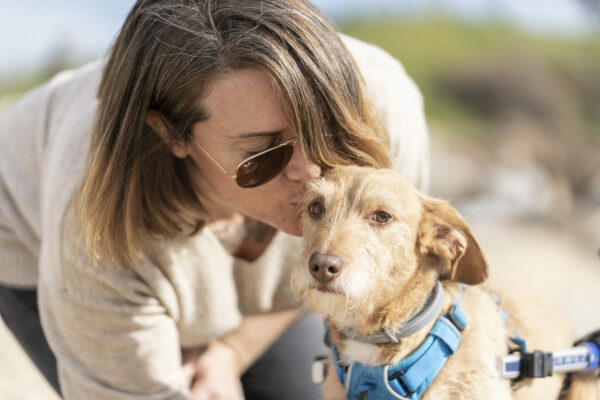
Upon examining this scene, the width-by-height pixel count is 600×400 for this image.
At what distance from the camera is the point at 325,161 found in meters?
3.11

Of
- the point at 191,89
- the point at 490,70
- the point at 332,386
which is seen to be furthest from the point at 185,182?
the point at 490,70

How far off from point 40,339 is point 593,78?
16334 millimetres

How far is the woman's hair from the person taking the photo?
2939mm

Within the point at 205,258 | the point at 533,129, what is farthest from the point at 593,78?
the point at 205,258

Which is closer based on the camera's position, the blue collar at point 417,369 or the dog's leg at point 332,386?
the blue collar at point 417,369

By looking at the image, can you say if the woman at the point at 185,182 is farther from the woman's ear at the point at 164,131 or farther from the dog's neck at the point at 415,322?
the dog's neck at the point at 415,322

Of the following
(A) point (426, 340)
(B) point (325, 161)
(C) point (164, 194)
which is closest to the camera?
(A) point (426, 340)

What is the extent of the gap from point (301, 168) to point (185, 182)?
2.73 ft

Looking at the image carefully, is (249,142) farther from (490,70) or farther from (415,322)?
(490,70)

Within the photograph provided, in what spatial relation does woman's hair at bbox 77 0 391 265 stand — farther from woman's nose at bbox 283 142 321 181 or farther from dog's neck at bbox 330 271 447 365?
dog's neck at bbox 330 271 447 365

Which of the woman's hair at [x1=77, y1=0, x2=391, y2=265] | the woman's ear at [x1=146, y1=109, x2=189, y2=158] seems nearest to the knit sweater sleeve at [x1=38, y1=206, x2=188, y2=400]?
the woman's hair at [x1=77, y1=0, x2=391, y2=265]

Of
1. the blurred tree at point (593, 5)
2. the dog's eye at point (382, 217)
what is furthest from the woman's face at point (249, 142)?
the blurred tree at point (593, 5)

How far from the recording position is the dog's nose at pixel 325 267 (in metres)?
2.61

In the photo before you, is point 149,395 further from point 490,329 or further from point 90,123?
point 490,329
